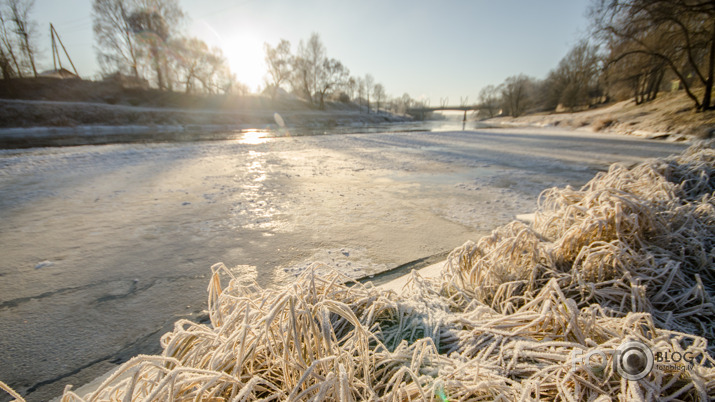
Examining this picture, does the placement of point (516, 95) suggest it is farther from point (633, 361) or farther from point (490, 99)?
point (633, 361)

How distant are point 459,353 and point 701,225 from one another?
2055 mm

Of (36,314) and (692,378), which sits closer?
(692,378)

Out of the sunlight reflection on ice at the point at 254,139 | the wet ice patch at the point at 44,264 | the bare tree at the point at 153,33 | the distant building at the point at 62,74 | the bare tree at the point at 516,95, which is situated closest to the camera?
the wet ice patch at the point at 44,264

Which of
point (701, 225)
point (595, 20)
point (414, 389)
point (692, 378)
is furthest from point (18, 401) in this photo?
point (595, 20)

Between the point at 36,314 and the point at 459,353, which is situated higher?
the point at 459,353

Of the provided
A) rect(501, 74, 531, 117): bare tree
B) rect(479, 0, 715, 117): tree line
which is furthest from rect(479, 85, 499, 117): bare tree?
rect(479, 0, 715, 117): tree line

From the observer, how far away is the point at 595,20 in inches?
608

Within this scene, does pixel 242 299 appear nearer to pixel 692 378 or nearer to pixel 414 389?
pixel 414 389

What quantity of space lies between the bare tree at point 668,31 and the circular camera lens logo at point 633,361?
20.1 metres

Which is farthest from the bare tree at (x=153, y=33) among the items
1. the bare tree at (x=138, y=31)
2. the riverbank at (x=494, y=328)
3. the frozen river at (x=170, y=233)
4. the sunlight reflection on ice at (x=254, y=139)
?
the riverbank at (x=494, y=328)

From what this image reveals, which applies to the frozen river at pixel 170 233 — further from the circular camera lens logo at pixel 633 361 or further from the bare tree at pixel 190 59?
the bare tree at pixel 190 59

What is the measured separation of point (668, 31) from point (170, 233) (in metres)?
22.6

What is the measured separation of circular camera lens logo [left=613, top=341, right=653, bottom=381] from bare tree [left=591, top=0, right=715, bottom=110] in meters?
20.1

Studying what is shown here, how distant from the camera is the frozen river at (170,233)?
1.55 meters
